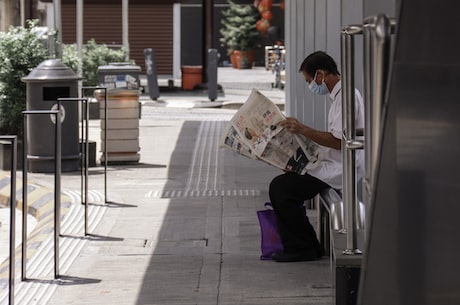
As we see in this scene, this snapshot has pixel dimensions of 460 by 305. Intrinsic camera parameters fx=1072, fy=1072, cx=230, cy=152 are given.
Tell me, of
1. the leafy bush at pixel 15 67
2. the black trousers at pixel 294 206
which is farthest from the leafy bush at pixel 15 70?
the black trousers at pixel 294 206

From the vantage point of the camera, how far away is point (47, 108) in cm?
1317

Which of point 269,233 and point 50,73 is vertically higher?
point 50,73

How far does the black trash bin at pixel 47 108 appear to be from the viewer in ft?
43.0

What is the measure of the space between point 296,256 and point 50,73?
6.20 metres

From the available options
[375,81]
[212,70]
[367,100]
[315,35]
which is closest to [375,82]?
[375,81]

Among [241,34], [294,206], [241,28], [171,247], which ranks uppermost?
[241,28]

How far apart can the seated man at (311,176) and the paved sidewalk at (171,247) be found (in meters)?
0.16

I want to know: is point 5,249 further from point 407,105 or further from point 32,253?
point 407,105

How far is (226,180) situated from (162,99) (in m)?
16.1

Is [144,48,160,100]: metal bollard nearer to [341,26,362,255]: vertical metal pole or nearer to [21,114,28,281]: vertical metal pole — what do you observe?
A: [21,114,28,281]: vertical metal pole

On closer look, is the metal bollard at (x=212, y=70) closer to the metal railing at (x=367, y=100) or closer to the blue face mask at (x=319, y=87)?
the blue face mask at (x=319, y=87)

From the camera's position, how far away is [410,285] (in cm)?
317

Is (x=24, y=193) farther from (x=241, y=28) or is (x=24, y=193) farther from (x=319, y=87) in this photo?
(x=241, y=28)

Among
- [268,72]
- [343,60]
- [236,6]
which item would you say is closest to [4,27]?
[343,60]
